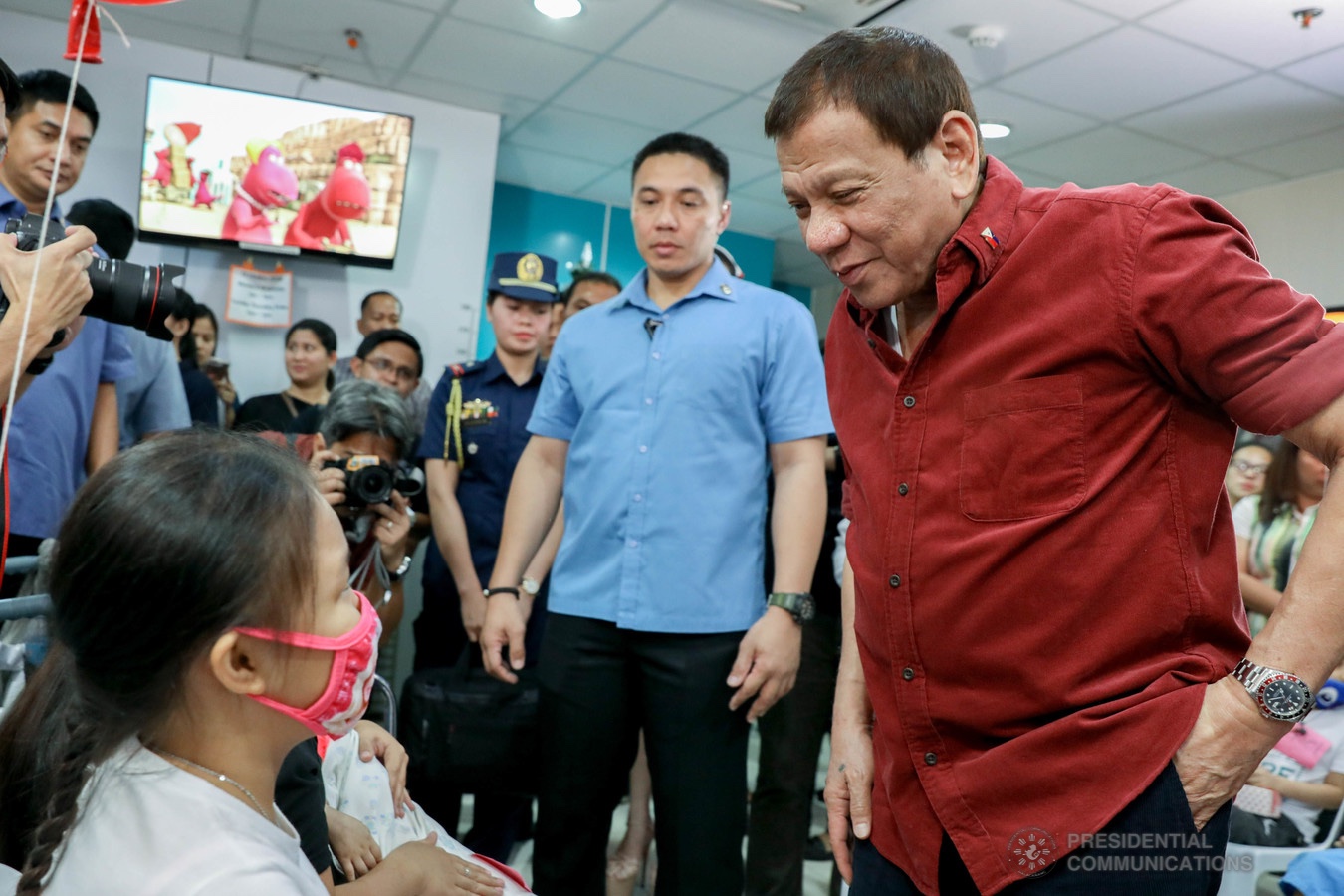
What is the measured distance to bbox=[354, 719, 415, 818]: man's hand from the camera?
55.4 inches

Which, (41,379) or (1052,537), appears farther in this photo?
(41,379)

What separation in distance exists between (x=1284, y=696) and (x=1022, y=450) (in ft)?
1.01

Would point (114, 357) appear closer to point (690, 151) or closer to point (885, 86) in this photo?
point (690, 151)

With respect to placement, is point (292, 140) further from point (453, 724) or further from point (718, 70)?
point (453, 724)

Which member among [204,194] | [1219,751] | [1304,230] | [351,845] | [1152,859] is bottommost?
[351,845]

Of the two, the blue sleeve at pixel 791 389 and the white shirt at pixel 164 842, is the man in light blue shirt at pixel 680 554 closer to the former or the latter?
the blue sleeve at pixel 791 389

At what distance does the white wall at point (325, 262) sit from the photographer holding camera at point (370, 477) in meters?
2.43

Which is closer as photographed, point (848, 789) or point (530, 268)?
point (848, 789)

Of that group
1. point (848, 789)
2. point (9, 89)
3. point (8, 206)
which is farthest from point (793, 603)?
point (8, 206)

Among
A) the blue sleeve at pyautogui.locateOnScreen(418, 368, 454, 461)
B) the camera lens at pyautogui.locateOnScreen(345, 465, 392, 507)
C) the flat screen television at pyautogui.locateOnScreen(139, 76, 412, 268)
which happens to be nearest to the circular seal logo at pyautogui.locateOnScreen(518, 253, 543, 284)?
the blue sleeve at pyautogui.locateOnScreen(418, 368, 454, 461)

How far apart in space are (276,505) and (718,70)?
12.4ft

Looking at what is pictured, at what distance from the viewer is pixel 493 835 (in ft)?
8.31

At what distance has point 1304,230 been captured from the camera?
200 inches

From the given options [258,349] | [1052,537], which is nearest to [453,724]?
[1052,537]
